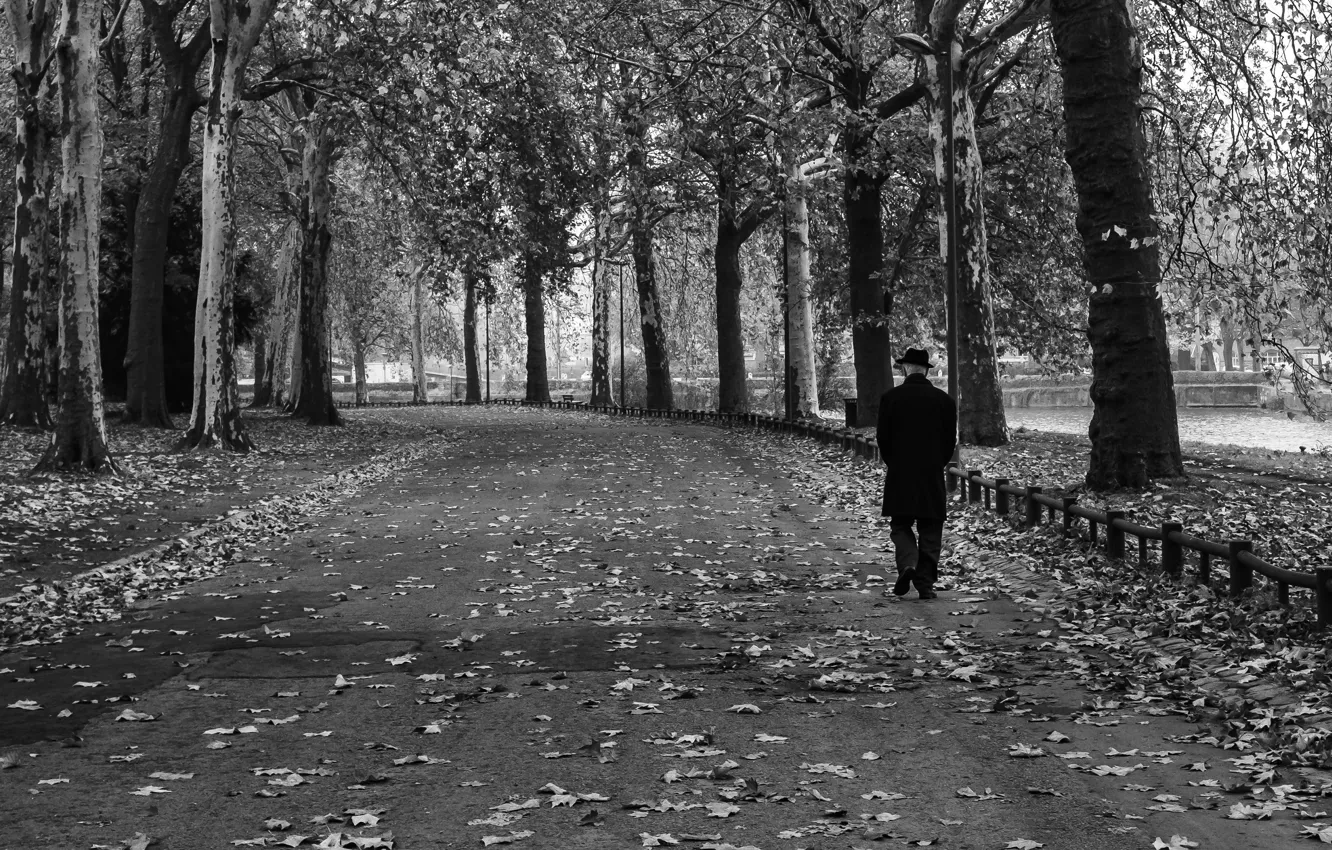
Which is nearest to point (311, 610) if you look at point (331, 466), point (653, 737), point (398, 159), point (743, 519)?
point (653, 737)

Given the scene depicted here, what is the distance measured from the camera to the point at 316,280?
133 ft

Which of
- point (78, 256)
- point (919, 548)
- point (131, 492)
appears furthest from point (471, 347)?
point (919, 548)

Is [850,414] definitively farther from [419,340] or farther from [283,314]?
[419,340]

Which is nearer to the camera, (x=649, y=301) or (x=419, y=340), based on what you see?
(x=649, y=301)

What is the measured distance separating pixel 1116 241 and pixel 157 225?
2367cm

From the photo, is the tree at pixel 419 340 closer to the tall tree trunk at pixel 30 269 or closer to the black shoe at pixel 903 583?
the tall tree trunk at pixel 30 269

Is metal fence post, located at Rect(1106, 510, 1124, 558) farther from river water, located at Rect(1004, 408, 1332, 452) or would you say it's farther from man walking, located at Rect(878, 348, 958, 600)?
river water, located at Rect(1004, 408, 1332, 452)

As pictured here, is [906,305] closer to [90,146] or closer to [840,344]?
[840,344]

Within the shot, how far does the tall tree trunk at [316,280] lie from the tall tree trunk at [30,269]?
878cm

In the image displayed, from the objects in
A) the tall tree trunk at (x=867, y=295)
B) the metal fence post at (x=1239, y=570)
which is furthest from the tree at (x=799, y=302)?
the metal fence post at (x=1239, y=570)

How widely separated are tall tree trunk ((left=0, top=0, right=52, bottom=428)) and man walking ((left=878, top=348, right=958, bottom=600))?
22.4m

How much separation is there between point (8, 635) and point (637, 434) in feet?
98.0

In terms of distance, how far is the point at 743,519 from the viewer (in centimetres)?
1781

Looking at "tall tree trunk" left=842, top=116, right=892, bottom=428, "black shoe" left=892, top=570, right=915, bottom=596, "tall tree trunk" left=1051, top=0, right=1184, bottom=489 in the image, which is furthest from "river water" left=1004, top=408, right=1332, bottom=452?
"black shoe" left=892, top=570, right=915, bottom=596
